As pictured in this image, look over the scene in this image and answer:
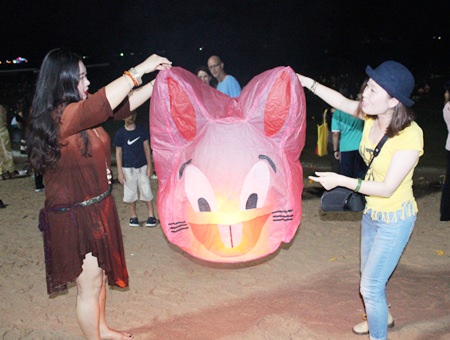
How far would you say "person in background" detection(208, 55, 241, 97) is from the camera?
5.26m

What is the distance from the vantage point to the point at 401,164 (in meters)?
2.53

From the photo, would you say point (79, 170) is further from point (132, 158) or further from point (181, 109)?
point (132, 158)

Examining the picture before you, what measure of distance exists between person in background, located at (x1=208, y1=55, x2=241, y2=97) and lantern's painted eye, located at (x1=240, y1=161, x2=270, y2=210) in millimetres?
2351

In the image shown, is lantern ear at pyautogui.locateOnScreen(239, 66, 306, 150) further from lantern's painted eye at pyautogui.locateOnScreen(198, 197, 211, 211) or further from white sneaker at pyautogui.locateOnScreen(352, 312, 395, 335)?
white sneaker at pyautogui.locateOnScreen(352, 312, 395, 335)

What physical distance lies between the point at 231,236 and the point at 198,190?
1.08ft

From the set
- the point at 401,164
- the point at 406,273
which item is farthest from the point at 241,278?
the point at 401,164

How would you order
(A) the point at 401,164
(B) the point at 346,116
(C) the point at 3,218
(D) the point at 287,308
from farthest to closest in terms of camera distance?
(C) the point at 3,218
(B) the point at 346,116
(D) the point at 287,308
(A) the point at 401,164

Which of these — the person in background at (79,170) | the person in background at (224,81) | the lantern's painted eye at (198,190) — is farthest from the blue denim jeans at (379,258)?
the person in background at (224,81)

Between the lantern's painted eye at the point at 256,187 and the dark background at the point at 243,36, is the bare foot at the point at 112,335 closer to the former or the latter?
the lantern's painted eye at the point at 256,187

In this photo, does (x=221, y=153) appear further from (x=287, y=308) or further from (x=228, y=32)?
(x=228, y=32)

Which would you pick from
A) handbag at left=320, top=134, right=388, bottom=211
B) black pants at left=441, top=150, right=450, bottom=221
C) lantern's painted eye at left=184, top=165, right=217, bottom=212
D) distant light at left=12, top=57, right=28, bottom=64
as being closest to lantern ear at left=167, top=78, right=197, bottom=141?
lantern's painted eye at left=184, top=165, right=217, bottom=212

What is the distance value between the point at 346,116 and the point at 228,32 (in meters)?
26.3

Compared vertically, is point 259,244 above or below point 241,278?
above

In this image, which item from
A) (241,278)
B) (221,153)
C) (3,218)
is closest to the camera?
(221,153)
